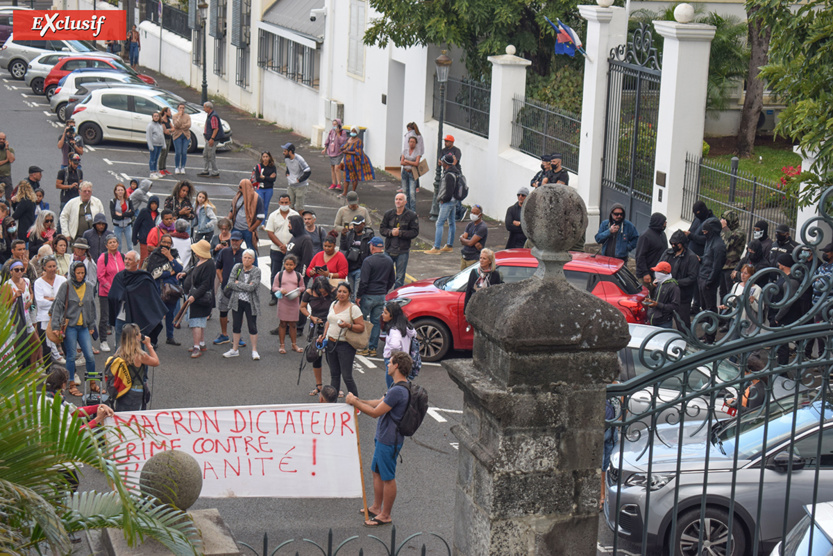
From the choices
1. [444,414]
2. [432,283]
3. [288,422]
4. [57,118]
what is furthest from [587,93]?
[57,118]

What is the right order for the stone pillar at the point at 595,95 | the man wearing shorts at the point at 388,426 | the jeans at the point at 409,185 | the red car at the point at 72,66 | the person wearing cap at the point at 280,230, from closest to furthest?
1. the man wearing shorts at the point at 388,426
2. the person wearing cap at the point at 280,230
3. the stone pillar at the point at 595,95
4. the jeans at the point at 409,185
5. the red car at the point at 72,66

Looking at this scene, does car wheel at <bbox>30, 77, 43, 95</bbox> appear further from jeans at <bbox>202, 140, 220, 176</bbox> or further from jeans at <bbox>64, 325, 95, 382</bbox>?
jeans at <bbox>64, 325, 95, 382</bbox>

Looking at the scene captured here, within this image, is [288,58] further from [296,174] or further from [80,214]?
[80,214]

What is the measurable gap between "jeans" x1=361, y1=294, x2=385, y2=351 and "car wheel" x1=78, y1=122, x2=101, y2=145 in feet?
61.9

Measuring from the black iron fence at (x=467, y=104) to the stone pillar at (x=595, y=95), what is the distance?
4152mm

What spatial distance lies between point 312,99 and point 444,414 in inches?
893

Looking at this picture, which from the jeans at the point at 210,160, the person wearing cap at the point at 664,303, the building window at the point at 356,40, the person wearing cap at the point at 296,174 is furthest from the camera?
the building window at the point at 356,40

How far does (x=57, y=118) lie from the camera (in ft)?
117

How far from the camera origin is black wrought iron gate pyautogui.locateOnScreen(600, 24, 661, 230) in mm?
19172

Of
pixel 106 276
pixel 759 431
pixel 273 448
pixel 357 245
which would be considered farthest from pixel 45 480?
pixel 357 245

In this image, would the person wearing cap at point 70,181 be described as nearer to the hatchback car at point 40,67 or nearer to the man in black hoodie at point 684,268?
the man in black hoodie at point 684,268

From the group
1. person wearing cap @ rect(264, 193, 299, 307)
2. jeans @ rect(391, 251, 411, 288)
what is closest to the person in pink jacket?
person wearing cap @ rect(264, 193, 299, 307)

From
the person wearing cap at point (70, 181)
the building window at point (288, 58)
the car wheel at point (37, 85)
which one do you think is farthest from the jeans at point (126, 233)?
the car wheel at point (37, 85)

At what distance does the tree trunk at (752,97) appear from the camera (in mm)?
27203
